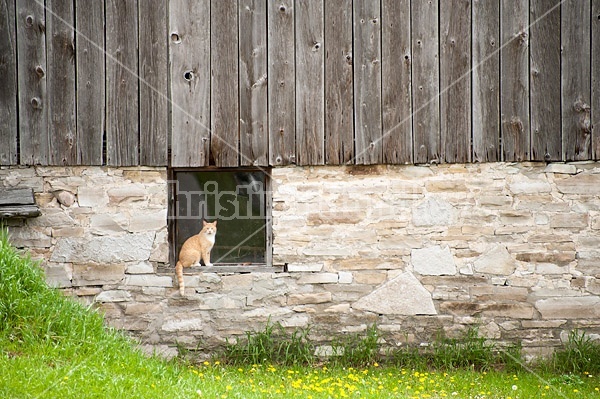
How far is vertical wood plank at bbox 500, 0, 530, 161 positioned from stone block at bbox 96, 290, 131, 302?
4.10m

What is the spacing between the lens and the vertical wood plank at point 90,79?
6562 mm

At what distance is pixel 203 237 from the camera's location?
22.1 feet

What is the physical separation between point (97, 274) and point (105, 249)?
265 mm

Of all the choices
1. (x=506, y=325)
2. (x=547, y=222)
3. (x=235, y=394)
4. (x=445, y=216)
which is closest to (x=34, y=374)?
(x=235, y=394)

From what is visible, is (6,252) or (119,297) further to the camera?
(119,297)

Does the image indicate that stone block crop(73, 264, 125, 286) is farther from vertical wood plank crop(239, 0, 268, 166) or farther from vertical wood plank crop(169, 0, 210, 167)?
vertical wood plank crop(239, 0, 268, 166)

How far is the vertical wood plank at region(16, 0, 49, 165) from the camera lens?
654 centimetres

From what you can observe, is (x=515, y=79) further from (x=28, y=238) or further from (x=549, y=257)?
(x=28, y=238)

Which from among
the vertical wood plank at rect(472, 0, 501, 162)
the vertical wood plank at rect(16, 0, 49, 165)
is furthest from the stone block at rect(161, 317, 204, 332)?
the vertical wood plank at rect(472, 0, 501, 162)

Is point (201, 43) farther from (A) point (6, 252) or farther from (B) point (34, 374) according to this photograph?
(B) point (34, 374)

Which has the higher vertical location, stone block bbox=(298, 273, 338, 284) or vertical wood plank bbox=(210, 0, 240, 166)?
vertical wood plank bbox=(210, 0, 240, 166)

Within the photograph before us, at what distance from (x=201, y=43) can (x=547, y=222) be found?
13.1 feet

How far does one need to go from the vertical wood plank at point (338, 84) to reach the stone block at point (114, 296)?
2455mm

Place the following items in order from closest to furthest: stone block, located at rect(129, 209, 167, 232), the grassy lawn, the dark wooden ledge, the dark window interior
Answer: the grassy lawn < the dark wooden ledge < stone block, located at rect(129, 209, 167, 232) < the dark window interior
